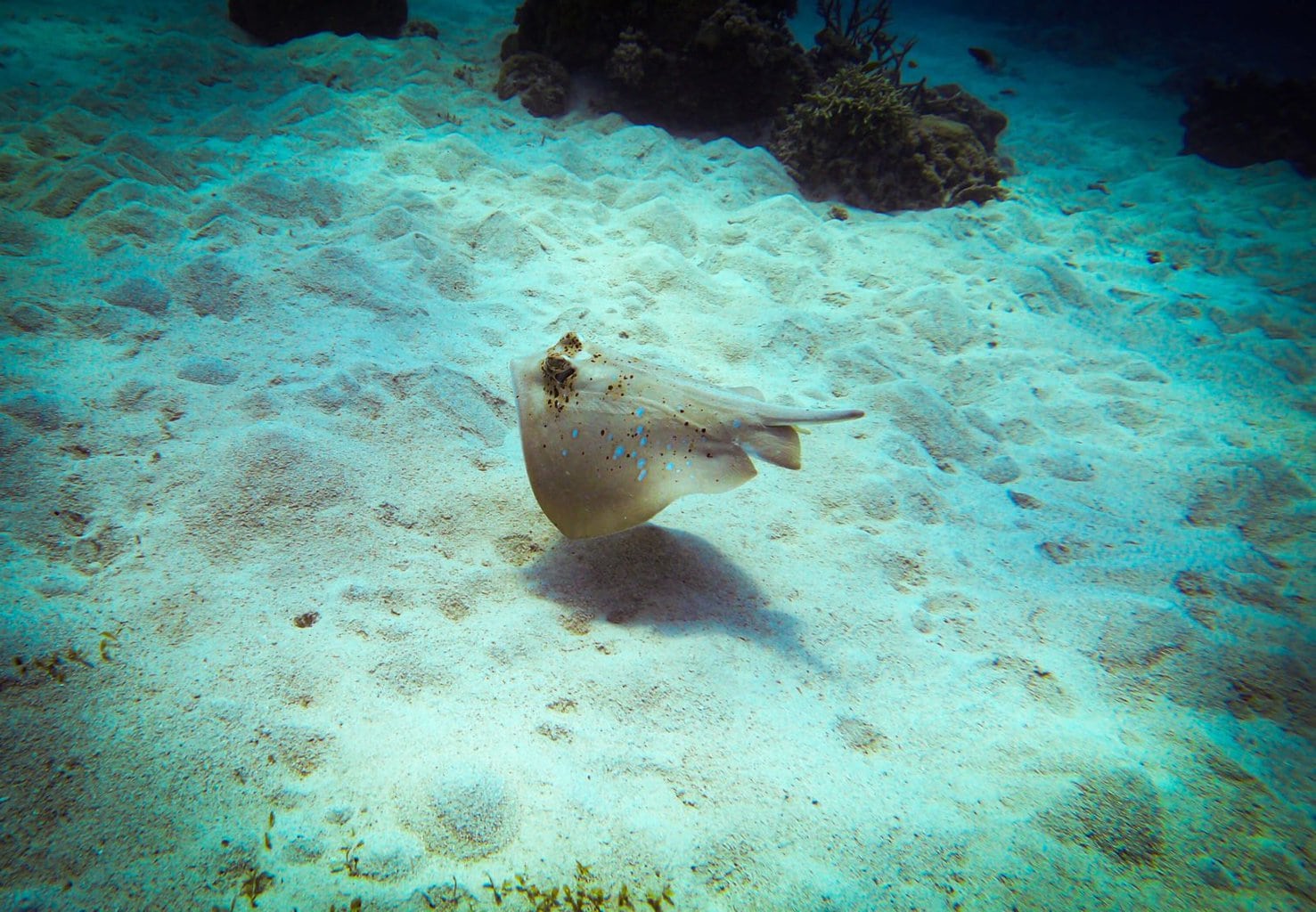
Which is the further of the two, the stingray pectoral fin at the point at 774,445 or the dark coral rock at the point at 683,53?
the dark coral rock at the point at 683,53

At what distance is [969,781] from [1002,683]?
62cm

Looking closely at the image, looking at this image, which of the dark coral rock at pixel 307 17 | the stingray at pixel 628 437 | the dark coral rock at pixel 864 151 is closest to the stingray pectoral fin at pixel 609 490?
the stingray at pixel 628 437

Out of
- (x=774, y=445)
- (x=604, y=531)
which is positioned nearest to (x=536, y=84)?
(x=774, y=445)

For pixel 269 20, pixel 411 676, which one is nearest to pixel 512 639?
pixel 411 676

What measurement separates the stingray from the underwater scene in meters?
0.02

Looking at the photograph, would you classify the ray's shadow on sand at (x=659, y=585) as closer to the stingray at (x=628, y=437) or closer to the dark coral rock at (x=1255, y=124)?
the stingray at (x=628, y=437)

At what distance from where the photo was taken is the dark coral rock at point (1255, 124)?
380 inches

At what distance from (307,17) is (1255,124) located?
16.2 m

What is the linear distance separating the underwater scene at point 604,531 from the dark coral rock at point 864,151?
0.35 m

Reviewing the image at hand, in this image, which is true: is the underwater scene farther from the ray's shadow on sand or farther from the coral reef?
the coral reef

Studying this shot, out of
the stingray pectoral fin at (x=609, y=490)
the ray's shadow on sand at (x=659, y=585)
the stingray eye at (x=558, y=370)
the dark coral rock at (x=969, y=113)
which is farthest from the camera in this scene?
the dark coral rock at (x=969, y=113)

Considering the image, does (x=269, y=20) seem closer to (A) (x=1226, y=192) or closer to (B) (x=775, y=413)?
(B) (x=775, y=413)

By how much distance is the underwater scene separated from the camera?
1.85 meters

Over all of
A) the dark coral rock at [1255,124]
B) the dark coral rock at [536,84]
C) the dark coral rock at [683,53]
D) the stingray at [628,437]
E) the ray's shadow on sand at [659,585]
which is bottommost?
the ray's shadow on sand at [659,585]
